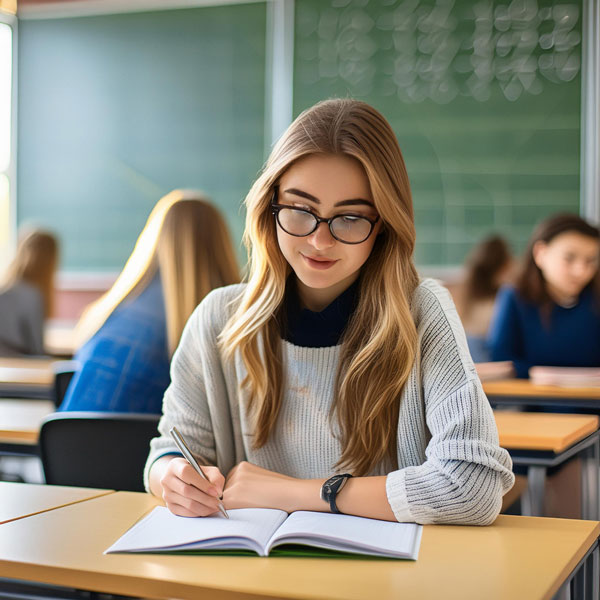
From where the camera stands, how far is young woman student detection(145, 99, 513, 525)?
1344 mm

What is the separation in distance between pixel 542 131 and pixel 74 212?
10.9ft

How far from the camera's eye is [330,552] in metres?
1.14

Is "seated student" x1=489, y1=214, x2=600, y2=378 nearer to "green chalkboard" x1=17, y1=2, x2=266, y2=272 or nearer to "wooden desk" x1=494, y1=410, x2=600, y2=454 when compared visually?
"wooden desk" x1=494, y1=410, x2=600, y2=454

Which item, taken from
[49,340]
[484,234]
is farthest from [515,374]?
[49,340]

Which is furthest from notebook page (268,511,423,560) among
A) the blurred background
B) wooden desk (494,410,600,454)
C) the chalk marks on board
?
the chalk marks on board

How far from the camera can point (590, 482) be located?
2973 millimetres

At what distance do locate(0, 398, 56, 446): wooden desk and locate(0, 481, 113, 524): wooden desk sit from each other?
36 cm

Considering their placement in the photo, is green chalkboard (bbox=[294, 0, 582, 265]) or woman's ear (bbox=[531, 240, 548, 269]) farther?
green chalkboard (bbox=[294, 0, 582, 265])

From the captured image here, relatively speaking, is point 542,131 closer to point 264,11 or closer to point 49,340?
point 264,11

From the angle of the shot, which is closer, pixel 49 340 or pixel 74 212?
pixel 49 340

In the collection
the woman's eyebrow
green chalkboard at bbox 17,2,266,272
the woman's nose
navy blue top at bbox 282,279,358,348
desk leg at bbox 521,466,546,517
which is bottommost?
desk leg at bbox 521,466,546,517

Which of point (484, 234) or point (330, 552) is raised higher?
point (484, 234)

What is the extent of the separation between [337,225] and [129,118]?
4821 millimetres

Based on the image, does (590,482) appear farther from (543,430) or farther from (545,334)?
(543,430)
